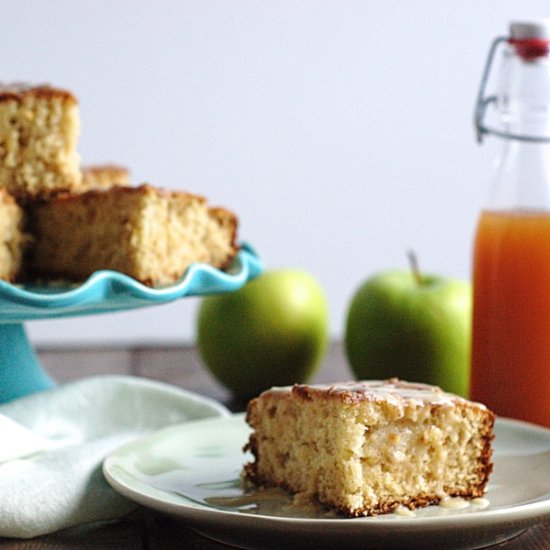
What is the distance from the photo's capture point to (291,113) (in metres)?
2.88

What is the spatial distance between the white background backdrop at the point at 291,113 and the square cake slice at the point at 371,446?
1658 mm

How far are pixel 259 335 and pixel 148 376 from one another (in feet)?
0.97

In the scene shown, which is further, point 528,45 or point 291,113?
point 291,113

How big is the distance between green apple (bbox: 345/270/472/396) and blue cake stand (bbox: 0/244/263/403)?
312mm

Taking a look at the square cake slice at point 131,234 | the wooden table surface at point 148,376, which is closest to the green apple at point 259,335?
the wooden table surface at point 148,376

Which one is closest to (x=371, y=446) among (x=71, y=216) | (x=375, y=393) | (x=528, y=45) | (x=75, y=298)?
(x=375, y=393)

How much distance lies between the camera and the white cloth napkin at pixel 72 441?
1.19 metres

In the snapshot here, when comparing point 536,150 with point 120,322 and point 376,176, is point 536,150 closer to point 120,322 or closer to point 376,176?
point 376,176

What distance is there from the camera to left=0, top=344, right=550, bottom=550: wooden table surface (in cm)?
117

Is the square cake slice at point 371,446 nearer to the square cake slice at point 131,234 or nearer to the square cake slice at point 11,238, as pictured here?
the square cake slice at point 131,234

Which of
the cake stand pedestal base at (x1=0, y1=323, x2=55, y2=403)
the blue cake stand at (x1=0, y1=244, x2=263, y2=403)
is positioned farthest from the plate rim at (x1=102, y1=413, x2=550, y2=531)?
the cake stand pedestal base at (x1=0, y1=323, x2=55, y2=403)

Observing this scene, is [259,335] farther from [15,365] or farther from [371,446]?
[371,446]

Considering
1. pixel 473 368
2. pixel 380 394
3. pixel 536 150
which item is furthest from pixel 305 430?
pixel 536 150

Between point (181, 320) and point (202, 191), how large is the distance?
0.37m
